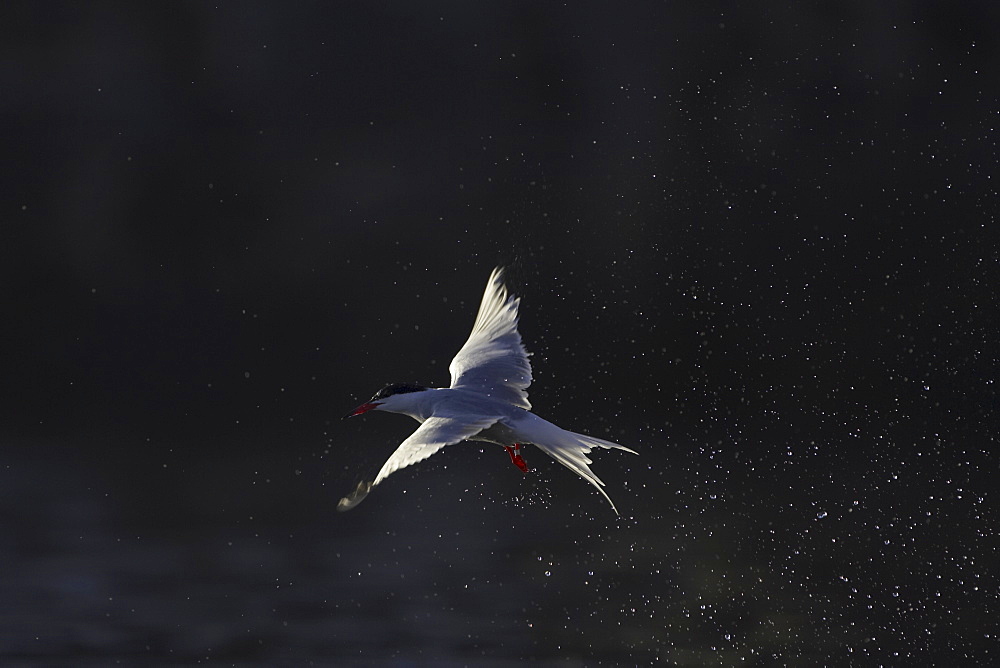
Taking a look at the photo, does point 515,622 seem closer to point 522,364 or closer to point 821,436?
point 522,364

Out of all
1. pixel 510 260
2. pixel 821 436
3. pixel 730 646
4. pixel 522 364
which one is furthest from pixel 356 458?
pixel 730 646

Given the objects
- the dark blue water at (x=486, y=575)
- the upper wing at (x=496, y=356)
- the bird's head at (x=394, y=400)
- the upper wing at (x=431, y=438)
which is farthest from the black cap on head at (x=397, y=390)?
the dark blue water at (x=486, y=575)

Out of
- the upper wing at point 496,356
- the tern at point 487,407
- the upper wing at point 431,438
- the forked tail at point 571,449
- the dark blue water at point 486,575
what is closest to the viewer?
the upper wing at point 431,438

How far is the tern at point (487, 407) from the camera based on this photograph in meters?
4.24

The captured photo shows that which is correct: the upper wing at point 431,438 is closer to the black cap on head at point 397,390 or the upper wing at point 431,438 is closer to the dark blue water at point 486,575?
the black cap on head at point 397,390

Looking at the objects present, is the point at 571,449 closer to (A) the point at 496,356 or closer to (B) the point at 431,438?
(B) the point at 431,438

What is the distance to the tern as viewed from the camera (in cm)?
424

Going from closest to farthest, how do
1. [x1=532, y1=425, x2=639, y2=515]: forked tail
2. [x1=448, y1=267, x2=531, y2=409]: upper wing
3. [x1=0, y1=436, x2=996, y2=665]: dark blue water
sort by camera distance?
[x1=532, y1=425, x2=639, y2=515]: forked tail → [x1=0, y1=436, x2=996, y2=665]: dark blue water → [x1=448, y1=267, x2=531, y2=409]: upper wing

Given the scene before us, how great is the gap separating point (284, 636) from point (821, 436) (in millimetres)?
4844

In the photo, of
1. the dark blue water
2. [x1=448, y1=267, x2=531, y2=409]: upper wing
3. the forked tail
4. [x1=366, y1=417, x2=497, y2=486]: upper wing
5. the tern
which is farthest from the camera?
[x1=448, y1=267, x2=531, y2=409]: upper wing

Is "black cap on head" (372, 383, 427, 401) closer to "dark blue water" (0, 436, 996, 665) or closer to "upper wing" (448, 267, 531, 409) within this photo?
"upper wing" (448, 267, 531, 409)

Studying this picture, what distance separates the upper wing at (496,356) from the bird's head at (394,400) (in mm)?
226

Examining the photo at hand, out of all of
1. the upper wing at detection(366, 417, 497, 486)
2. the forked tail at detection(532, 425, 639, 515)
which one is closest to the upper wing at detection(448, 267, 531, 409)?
the forked tail at detection(532, 425, 639, 515)

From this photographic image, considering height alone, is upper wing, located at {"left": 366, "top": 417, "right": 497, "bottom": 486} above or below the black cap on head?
below
